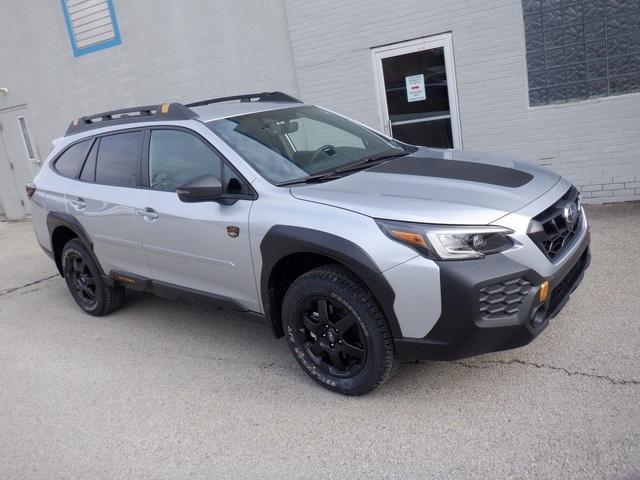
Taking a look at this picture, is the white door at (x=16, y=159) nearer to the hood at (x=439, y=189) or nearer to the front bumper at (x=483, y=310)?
the hood at (x=439, y=189)

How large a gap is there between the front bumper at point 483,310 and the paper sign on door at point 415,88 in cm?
507

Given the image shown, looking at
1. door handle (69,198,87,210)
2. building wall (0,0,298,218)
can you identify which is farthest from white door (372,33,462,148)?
door handle (69,198,87,210)

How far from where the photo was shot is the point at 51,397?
4.14 metres

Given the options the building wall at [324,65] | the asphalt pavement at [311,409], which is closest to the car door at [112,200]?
the asphalt pavement at [311,409]

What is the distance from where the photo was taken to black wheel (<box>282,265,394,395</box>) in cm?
330

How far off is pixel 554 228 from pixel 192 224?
232 centimetres

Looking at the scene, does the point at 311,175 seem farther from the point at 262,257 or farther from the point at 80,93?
the point at 80,93

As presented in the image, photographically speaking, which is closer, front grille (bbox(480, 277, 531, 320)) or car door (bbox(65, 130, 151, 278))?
front grille (bbox(480, 277, 531, 320))

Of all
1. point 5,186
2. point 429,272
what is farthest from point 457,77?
point 5,186

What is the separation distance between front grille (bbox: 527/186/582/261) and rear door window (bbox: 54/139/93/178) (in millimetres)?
3921

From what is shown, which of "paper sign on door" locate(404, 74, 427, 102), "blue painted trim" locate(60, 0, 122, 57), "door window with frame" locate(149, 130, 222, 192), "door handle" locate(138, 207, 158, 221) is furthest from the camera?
"blue painted trim" locate(60, 0, 122, 57)

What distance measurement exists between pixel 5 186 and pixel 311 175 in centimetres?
1142

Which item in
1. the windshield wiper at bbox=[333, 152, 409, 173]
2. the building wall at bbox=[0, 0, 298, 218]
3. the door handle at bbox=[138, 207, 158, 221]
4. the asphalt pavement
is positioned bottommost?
the asphalt pavement

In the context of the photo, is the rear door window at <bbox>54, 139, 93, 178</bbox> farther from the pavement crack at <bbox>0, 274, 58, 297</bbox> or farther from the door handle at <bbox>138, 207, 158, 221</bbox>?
the pavement crack at <bbox>0, 274, 58, 297</bbox>
